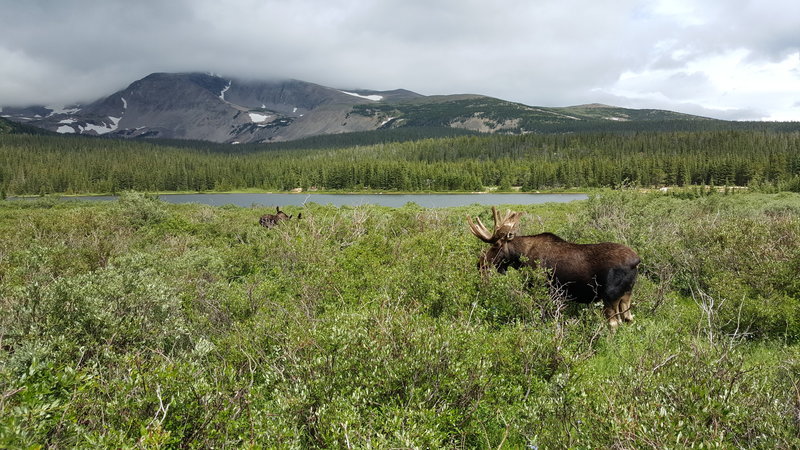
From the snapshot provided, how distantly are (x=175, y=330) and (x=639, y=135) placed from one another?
7997 inches

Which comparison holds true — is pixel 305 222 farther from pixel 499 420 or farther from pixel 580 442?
pixel 580 442

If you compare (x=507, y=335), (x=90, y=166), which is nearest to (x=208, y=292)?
(x=507, y=335)

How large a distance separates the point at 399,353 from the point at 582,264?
4.96 metres

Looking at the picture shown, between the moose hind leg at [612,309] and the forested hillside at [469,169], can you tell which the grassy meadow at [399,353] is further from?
the forested hillside at [469,169]

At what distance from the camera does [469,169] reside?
5650 inches

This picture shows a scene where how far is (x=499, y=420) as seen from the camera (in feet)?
15.5

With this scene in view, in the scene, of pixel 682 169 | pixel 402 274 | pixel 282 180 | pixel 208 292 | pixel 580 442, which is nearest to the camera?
pixel 580 442

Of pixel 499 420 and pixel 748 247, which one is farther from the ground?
pixel 748 247

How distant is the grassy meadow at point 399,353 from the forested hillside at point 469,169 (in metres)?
121

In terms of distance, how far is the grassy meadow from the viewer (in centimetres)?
373

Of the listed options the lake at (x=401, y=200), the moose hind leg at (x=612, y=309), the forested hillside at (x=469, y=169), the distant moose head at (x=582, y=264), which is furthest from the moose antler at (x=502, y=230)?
the forested hillside at (x=469, y=169)

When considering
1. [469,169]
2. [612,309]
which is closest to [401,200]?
[469,169]

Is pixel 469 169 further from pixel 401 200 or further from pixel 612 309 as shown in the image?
pixel 612 309

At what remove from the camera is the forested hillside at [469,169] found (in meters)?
119
